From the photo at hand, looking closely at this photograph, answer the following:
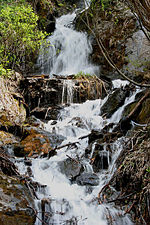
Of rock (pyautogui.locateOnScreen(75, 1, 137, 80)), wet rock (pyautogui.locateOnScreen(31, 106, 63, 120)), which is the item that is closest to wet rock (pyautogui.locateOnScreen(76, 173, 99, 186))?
wet rock (pyautogui.locateOnScreen(31, 106, 63, 120))

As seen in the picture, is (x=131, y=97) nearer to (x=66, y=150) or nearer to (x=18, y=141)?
(x=66, y=150)

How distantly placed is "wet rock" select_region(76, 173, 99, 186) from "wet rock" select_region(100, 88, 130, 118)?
11.7 feet

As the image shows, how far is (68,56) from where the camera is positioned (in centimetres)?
1304

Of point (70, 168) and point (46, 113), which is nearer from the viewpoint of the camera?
point (70, 168)

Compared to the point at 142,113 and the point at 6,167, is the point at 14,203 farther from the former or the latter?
the point at 142,113

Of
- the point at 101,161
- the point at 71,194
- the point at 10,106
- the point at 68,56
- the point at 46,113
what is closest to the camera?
the point at 71,194

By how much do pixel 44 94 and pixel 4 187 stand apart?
6604 mm

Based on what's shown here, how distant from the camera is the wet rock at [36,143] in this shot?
5253mm

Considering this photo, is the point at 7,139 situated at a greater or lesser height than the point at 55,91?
lesser

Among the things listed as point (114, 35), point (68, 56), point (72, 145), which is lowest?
point (72, 145)

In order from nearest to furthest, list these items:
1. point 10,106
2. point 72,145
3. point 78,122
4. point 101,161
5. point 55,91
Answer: point 101,161 → point 72,145 → point 10,106 → point 78,122 → point 55,91

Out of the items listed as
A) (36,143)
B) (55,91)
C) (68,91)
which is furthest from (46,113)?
(36,143)

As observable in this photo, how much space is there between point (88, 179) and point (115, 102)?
13.3 feet

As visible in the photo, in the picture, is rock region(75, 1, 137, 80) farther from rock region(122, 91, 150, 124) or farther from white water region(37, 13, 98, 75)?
rock region(122, 91, 150, 124)
